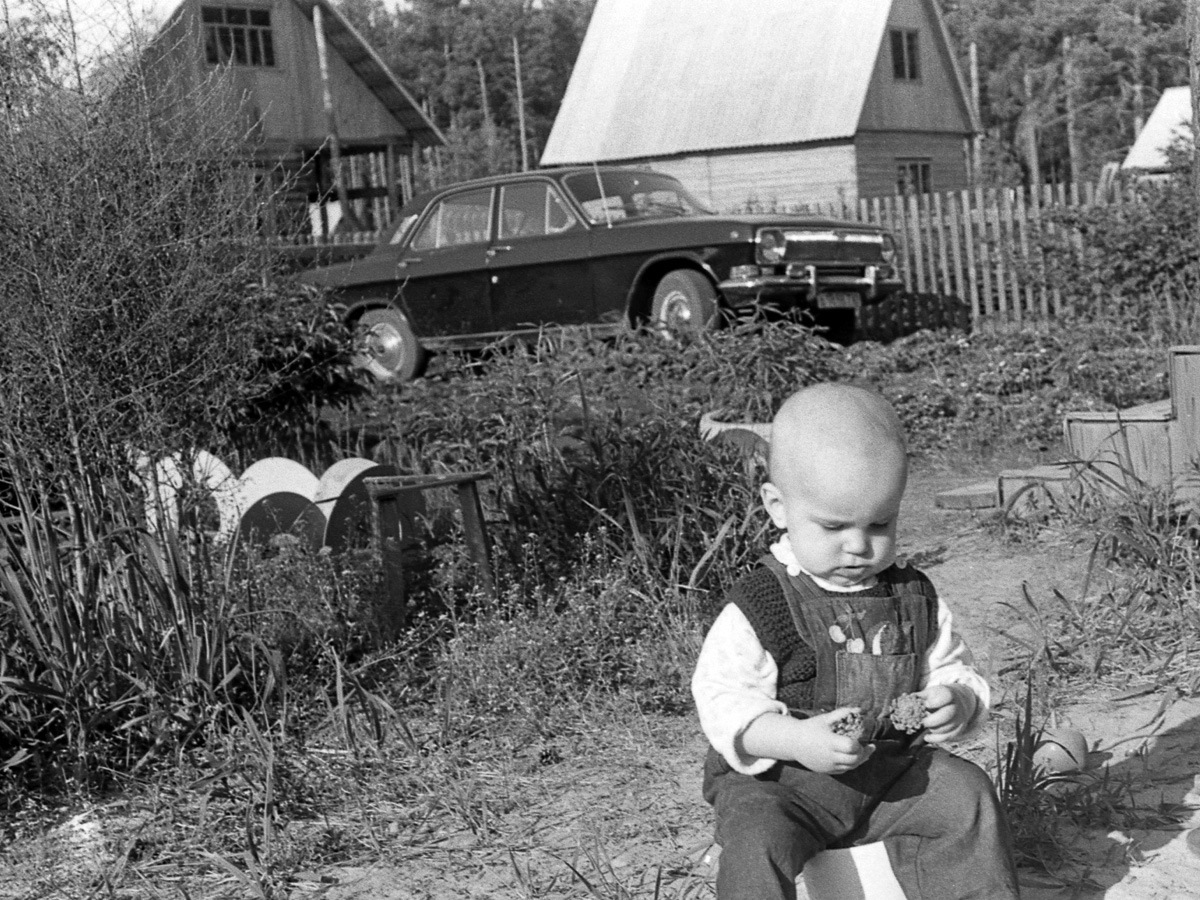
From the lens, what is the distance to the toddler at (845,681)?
2.46 metres

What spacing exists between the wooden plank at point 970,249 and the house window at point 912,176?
14057 mm

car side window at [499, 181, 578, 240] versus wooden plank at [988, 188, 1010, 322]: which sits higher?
car side window at [499, 181, 578, 240]

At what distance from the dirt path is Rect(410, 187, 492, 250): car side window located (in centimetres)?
867

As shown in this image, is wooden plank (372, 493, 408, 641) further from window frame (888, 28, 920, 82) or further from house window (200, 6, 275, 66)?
window frame (888, 28, 920, 82)

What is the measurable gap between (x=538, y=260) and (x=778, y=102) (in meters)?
18.5

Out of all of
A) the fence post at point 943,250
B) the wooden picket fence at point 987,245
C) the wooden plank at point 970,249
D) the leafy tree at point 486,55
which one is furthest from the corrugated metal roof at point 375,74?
the leafy tree at point 486,55

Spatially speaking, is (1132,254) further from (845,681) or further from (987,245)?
(845,681)

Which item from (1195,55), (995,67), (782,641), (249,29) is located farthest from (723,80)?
(995,67)

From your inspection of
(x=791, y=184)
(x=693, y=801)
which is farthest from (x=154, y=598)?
(x=791, y=184)

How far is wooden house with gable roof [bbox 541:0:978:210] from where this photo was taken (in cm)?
2892

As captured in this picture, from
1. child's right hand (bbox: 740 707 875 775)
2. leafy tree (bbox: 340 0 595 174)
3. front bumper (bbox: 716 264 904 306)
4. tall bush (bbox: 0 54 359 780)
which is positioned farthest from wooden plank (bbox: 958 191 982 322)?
leafy tree (bbox: 340 0 595 174)

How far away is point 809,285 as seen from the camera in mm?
11305

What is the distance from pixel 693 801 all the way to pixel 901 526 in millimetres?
2853

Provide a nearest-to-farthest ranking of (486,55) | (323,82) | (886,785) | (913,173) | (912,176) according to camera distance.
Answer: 1. (886,785)
2. (912,176)
3. (913,173)
4. (323,82)
5. (486,55)
